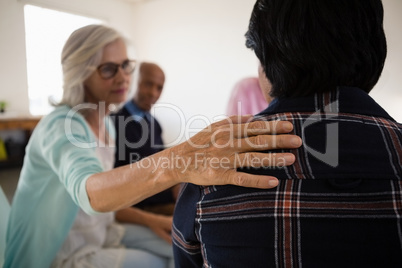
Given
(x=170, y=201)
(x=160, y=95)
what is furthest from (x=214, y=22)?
(x=170, y=201)

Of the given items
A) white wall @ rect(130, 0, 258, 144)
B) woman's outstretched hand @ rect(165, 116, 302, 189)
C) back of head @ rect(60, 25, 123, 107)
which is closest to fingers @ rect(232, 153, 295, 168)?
Answer: woman's outstretched hand @ rect(165, 116, 302, 189)

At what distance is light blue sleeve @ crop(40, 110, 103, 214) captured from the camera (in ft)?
2.14

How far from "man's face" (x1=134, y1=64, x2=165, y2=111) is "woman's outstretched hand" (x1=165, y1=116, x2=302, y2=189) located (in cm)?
88

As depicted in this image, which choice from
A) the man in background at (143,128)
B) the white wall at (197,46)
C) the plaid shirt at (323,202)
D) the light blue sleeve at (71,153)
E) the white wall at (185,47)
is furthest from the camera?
the man in background at (143,128)

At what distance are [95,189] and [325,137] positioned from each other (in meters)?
0.50

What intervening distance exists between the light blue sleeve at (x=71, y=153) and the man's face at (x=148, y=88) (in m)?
0.55

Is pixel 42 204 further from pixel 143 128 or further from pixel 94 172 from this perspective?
pixel 143 128

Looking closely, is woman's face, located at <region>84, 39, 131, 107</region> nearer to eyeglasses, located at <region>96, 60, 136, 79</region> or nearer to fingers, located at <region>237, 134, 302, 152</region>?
eyeglasses, located at <region>96, 60, 136, 79</region>

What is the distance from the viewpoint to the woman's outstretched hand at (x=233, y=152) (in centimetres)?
43

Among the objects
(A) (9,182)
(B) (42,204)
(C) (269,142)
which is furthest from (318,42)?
(A) (9,182)

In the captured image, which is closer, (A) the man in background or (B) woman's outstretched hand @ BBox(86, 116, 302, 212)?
(B) woman's outstretched hand @ BBox(86, 116, 302, 212)

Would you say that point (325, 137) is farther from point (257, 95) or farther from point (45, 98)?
point (45, 98)

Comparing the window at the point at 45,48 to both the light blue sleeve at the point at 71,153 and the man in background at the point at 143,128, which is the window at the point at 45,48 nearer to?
the light blue sleeve at the point at 71,153

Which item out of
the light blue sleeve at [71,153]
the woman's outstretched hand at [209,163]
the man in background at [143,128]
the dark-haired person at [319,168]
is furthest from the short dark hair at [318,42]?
the man in background at [143,128]
